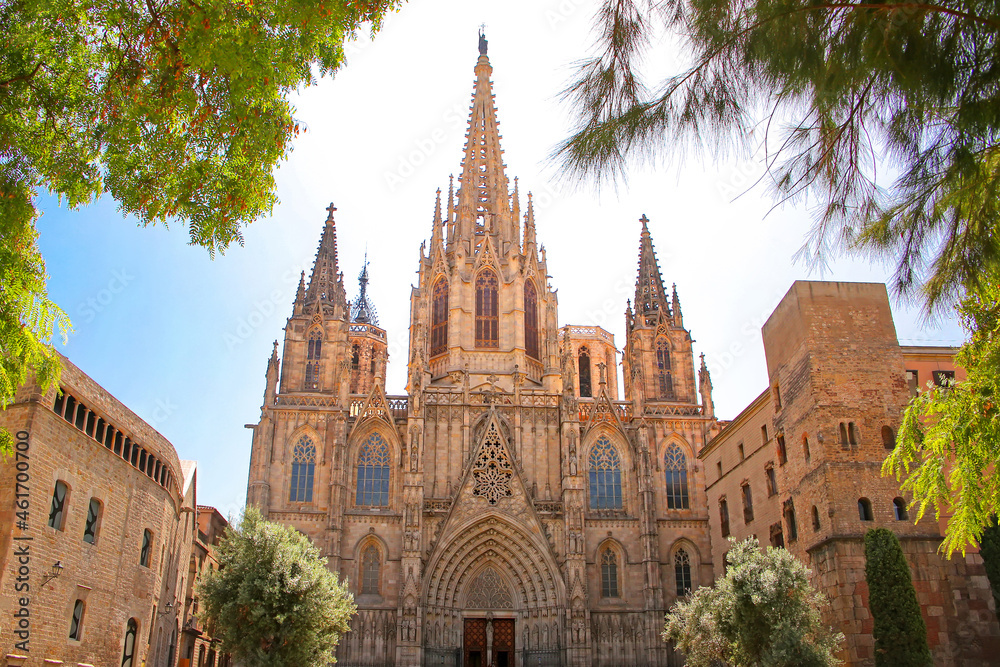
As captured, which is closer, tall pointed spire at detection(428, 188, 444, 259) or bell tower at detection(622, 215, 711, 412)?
bell tower at detection(622, 215, 711, 412)

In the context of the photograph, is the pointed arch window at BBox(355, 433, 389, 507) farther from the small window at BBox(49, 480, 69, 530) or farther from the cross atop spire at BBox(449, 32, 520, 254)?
the small window at BBox(49, 480, 69, 530)

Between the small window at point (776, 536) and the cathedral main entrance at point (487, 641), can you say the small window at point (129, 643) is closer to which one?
the cathedral main entrance at point (487, 641)

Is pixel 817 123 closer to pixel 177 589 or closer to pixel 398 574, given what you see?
pixel 177 589

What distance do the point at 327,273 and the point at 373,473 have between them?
37.4ft

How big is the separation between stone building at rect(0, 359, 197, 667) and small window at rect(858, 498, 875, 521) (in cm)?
2028

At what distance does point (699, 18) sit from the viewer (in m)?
7.52

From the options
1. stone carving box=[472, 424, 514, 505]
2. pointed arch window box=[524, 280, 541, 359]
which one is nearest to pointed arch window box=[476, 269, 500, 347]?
pointed arch window box=[524, 280, 541, 359]

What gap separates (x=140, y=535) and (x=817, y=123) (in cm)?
2180

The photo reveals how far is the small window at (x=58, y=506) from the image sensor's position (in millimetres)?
18531

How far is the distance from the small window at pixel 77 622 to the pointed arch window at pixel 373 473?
17.0 m

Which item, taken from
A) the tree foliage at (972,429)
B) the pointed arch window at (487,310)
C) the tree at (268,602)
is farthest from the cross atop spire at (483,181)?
the tree foliage at (972,429)

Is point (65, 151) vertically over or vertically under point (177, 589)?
over

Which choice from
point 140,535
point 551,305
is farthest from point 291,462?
point 551,305

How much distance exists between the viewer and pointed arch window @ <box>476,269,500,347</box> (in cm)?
4222
